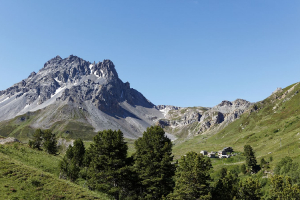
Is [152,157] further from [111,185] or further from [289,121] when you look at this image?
[289,121]

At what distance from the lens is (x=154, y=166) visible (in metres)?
46.9

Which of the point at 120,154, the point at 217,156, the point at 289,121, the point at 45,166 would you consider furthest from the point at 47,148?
the point at 289,121

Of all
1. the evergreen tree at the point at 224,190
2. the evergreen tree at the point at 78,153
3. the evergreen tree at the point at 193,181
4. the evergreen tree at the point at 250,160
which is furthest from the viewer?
the evergreen tree at the point at 250,160

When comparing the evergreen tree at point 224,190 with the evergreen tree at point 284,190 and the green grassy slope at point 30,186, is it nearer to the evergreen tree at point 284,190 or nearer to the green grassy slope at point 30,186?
the evergreen tree at point 284,190

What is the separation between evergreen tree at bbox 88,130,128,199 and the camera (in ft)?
144

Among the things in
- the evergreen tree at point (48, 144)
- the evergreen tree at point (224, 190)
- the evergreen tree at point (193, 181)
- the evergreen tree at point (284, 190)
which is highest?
the evergreen tree at point (48, 144)

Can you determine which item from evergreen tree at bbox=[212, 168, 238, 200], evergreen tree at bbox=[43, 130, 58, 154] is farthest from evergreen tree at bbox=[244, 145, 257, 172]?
evergreen tree at bbox=[43, 130, 58, 154]

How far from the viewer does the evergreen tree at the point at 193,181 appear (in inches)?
1603

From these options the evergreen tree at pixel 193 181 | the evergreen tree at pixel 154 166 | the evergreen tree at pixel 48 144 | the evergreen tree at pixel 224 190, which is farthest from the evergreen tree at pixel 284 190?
the evergreen tree at pixel 48 144

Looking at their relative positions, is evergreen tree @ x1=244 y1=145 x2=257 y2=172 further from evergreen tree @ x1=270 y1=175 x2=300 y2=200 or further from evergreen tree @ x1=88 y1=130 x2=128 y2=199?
evergreen tree @ x1=88 y1=130 x2=128 y2=199

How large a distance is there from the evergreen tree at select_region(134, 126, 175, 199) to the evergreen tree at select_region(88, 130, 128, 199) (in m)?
4.49

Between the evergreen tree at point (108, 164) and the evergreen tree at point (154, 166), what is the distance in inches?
177

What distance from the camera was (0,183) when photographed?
31.0m

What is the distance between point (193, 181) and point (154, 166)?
945cm
